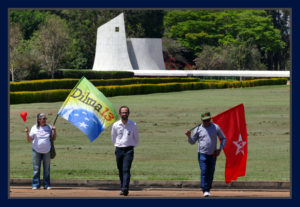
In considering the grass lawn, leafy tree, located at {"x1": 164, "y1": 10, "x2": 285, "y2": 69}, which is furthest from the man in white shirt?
leafy tree, located at {"x1": 164, "y1": 10, "x2": 285, "y2": 69}

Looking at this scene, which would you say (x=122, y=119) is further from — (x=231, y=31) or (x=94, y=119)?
(x=231, y=31)

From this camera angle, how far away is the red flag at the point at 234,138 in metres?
15.5

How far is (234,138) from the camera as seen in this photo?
1561cm

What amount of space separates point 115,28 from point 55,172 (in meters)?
63.2

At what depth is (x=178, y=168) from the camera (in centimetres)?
1955

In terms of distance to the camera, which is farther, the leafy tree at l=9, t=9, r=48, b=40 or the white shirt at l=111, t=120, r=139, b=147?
the leafy tree at l=9, t=9, r=48, b=40

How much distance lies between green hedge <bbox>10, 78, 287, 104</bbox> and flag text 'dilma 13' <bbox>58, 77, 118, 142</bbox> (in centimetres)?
2883

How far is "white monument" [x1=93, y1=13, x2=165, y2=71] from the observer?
79.6 metres

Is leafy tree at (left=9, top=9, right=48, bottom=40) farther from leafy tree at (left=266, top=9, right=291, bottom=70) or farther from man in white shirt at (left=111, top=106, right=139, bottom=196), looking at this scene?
man in white shirt at (left=111, top=106, right=139, bottom=196)

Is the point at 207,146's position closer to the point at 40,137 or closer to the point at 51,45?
the point at 40,137

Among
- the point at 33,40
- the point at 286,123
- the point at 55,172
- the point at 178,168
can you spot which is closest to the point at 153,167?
the point at 178,168

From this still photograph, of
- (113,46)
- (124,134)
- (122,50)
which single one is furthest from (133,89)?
(124,134)

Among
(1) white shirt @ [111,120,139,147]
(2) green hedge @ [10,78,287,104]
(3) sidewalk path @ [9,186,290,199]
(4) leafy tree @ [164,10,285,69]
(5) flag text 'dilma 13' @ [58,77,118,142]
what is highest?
(4) leafy tree @ [164,10,285,69]

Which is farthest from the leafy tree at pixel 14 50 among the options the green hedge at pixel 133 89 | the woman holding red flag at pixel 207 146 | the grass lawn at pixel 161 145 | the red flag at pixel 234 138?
the woman holding red flag at pixel 207 146
